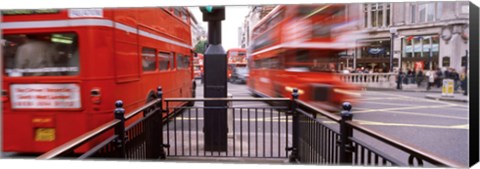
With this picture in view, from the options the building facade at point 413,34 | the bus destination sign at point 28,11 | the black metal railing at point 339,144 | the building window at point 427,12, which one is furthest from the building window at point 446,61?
the bus destination sign at point 28,11

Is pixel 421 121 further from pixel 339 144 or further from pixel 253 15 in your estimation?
pixel 339 144

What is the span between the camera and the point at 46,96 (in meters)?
4.02

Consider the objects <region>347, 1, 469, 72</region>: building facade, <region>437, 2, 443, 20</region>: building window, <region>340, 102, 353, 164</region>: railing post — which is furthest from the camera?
<region>437, 2, 443, 20</region>: building window

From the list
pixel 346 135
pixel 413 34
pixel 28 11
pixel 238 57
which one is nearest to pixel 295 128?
pixel 346 135

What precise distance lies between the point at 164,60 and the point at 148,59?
2.97 ft

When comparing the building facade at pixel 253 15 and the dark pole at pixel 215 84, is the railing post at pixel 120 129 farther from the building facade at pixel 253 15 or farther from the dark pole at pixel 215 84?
the building facade at pixel 253 15

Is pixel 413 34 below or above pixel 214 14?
below

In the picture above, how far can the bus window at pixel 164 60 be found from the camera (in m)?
6.26

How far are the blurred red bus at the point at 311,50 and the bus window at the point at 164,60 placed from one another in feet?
8.82

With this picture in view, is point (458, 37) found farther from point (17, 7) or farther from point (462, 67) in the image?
point (17, 7)

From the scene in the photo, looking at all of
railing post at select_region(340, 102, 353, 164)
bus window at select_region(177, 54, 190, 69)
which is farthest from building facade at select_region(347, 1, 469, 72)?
bus window at select_region(177, 54, 190, 69)

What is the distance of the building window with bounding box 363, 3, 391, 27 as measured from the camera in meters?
4.54

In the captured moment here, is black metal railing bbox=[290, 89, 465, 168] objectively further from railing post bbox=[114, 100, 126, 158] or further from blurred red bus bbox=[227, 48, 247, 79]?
blurred red bus bbox=[227, 48, 247, 79]

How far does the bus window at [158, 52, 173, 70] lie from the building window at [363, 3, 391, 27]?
373cm
